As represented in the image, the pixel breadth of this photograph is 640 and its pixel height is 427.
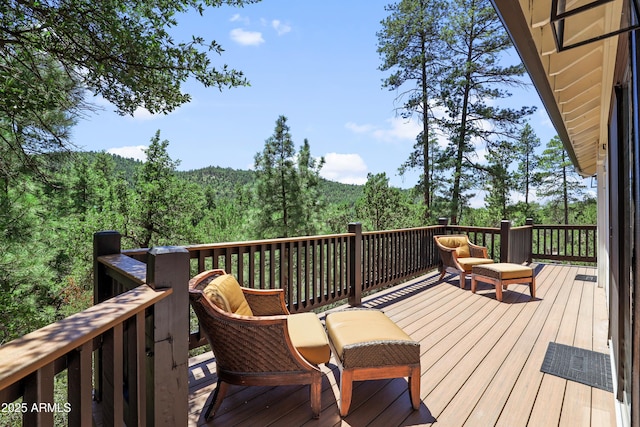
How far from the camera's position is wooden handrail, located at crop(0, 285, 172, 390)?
0.71m

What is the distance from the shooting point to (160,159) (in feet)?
44.1

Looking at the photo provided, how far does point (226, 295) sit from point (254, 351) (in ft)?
1.44

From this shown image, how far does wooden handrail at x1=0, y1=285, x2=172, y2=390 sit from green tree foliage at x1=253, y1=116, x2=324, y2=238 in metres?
12.1

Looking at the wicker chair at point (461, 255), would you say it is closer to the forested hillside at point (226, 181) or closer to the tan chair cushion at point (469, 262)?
the tan chair cushion at point (469, 262)

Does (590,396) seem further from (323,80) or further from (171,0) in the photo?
(323,80)

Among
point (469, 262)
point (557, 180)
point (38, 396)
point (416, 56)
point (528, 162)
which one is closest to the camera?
point (38, 396)

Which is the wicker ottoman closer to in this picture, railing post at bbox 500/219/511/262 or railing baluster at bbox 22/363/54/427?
railing post at bbox 500/219/511/262

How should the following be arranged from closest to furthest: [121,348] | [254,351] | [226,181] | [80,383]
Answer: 1. [80,383]
2. [121,348]
3. [254,351]
4. [226,181]

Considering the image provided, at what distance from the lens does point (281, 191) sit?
1356 centimetres

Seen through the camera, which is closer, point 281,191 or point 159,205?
point 159,205

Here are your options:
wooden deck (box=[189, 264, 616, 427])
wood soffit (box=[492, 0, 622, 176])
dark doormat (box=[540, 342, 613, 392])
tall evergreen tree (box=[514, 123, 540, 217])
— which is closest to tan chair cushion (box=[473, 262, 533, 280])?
wooden deck (box=[189, 264, 616, 427])

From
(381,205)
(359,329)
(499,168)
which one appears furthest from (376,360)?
(381,205)

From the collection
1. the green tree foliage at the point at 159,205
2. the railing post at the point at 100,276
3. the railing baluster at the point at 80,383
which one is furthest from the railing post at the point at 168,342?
the green tree foliage at the point at 159,205

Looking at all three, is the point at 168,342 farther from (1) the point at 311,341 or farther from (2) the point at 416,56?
(2) the point at 416,56
